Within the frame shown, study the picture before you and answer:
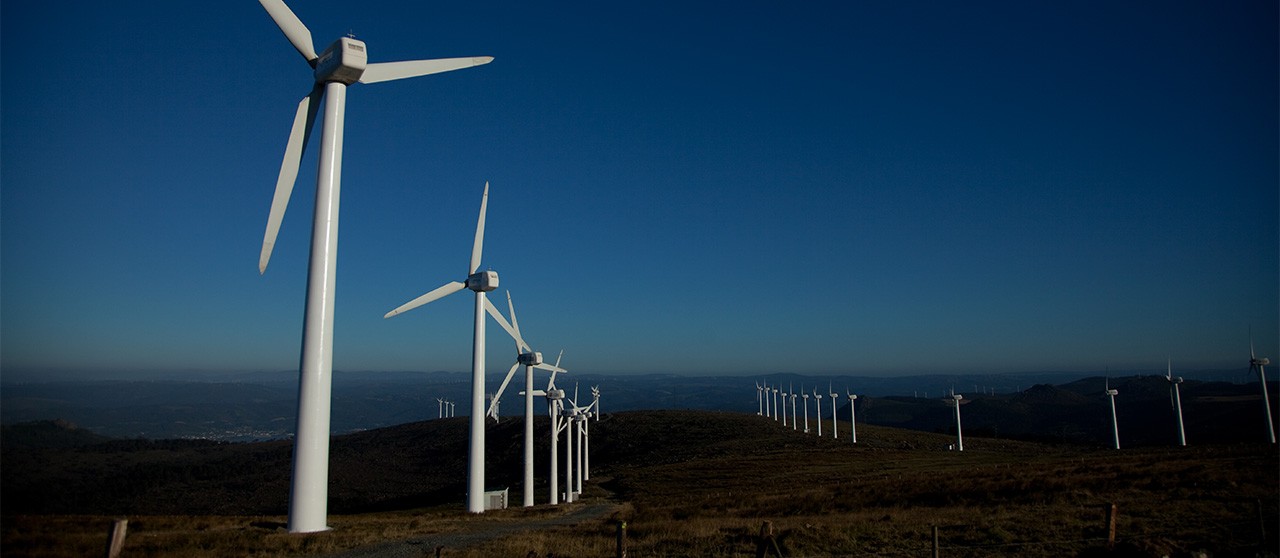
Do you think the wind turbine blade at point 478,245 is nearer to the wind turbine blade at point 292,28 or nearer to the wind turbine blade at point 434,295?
the wind turbine blade at point 434,295

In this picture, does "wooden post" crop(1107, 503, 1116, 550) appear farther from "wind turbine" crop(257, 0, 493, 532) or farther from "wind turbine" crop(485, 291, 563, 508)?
"wind turbine" crop(485, 291, 563, 508)

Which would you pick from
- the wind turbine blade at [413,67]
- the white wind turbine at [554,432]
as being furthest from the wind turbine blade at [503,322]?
the wind turbine blade at [413,67]

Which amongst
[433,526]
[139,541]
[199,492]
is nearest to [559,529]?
[433,526]

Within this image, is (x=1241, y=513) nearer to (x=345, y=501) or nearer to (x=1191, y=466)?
(x=1191, y=466)

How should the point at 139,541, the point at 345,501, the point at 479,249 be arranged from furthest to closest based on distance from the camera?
the point at 345,501 → the point at 479,249 → the point at 139,541

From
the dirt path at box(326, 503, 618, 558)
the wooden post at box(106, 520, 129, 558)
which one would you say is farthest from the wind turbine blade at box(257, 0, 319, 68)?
the dirt path at box(326, 503, 618, 558)

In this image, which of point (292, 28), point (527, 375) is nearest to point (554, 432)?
point (527, 375)

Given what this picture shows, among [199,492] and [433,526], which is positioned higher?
[433,526]
